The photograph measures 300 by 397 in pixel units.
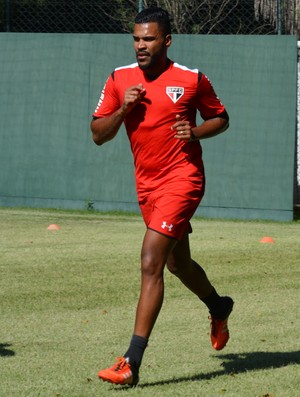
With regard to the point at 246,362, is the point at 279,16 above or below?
above

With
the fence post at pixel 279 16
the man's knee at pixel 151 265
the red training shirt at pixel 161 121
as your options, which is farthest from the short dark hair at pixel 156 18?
the fence post at pixel 279 16

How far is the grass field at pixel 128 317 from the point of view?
591cm

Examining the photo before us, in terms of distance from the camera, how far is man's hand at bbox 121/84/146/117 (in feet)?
19.7

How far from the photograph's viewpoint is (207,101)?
6402mm

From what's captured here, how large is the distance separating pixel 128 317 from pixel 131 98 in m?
2.53

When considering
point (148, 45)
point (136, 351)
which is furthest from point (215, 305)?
point (148, 45)

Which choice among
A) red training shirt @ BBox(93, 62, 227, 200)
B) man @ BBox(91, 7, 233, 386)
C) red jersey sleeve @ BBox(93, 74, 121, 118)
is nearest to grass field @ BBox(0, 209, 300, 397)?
man @ BBox(91, 7, 233, 386)

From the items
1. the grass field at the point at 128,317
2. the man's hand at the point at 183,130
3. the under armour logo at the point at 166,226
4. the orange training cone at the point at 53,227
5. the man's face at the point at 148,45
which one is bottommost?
the orange training cone at the point at 53,227

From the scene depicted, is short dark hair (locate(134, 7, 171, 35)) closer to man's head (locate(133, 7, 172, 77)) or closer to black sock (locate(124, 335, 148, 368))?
man's head (locate(133, 7, 172, 77))

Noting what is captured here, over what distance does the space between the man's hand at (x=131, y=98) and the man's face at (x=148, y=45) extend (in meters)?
0.18

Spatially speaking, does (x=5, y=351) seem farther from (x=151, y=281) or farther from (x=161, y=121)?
(x=161, y=121)

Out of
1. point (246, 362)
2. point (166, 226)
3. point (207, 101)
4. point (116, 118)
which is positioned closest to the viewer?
point (166, 226)

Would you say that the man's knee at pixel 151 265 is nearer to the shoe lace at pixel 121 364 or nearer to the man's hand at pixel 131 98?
the shoe lace at pixel 121 364

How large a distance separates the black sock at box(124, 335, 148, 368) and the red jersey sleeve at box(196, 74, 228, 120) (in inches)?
58.1
